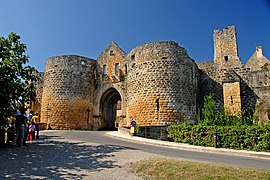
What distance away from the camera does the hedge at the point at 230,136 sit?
34.1ft

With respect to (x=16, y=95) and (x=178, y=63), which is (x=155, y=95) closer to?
(x=178, y=63)

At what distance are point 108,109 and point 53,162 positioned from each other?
20.2 m

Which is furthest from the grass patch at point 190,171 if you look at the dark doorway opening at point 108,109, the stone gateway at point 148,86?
the dark doorway opening at point 108,109

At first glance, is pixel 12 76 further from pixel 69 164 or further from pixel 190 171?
pixel 190 171

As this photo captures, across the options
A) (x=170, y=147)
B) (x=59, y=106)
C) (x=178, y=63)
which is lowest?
(x=170, y=147)

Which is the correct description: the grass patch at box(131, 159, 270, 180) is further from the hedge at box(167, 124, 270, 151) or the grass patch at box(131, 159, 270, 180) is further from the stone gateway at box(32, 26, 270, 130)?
the stone gateway at box(32, 26, 270, 130)

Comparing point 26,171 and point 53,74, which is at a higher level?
point 53,74

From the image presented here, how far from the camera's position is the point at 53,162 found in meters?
6.83

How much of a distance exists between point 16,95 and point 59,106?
14.5 metres

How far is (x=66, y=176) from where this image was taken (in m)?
5.52

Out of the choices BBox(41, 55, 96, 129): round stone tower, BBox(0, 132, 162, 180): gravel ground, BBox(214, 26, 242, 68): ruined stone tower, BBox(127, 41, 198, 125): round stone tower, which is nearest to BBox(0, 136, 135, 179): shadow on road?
BBox(0, 132, 162, 180): gravel ground

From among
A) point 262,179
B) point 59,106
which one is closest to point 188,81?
point 59,106

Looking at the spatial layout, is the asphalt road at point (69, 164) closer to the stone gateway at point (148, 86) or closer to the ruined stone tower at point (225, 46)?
the stone gateway at point (148, 86)

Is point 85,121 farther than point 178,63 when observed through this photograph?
Yes
